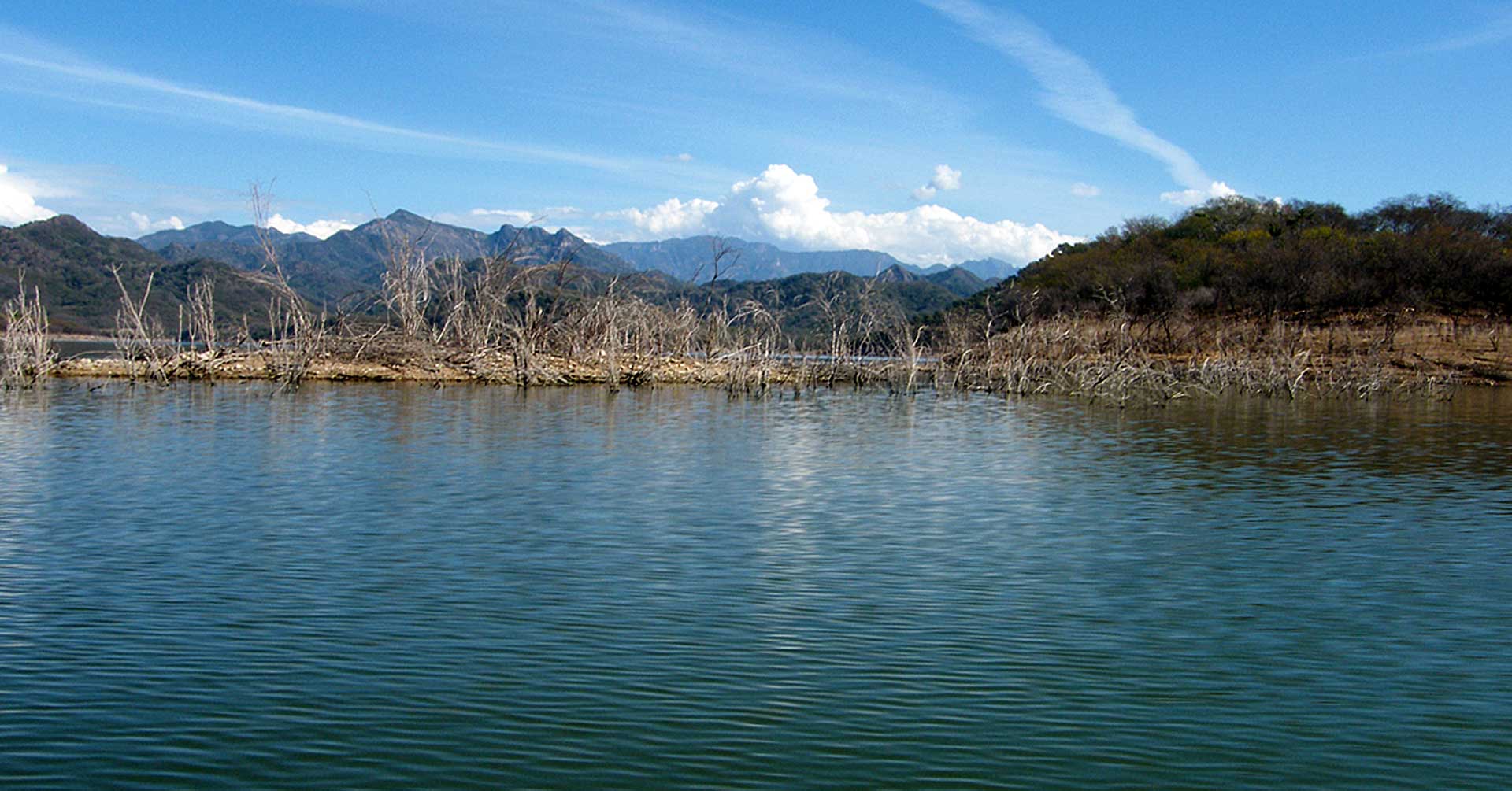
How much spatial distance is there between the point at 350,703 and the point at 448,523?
25.1 ft

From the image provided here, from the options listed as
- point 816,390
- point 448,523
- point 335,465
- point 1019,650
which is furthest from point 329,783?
point 816,390

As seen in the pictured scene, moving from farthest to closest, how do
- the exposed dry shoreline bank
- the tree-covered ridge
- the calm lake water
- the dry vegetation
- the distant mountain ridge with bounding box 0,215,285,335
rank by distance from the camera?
the distant mountain ridge with bounding box 0,215,285,335 < the tree-covered ridge < the exposed dry shoreline bank < the dry vegetation < the calm lake water

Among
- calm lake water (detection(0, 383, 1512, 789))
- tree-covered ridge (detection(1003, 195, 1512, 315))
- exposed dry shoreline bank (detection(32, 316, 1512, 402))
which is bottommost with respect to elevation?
calm lake water (detection(0, 383, 1512, 789))

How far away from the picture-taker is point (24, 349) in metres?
43.5

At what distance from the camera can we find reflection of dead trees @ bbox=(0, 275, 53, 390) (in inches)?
1653

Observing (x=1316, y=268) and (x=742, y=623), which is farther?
(x=1316, y=268)

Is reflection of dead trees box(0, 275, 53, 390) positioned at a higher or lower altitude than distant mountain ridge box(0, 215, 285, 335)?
lower

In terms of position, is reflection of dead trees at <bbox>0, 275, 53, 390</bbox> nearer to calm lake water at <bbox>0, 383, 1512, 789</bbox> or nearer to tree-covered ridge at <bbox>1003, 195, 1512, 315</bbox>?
calm lake water at <bbox>0, 383, 1512, 789</bbox>

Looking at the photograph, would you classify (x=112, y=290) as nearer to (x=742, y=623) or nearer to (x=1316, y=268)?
(x=1316, y=268)

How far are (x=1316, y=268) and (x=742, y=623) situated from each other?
7200cm

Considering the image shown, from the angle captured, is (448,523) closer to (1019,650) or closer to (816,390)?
(1019,650)

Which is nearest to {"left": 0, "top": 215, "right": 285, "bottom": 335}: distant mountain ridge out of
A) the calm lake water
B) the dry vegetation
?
the dry vegetation

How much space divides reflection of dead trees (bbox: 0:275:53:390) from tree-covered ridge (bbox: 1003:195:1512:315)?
46.5 meters

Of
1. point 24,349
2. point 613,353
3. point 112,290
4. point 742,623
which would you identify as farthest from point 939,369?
point 112,290
